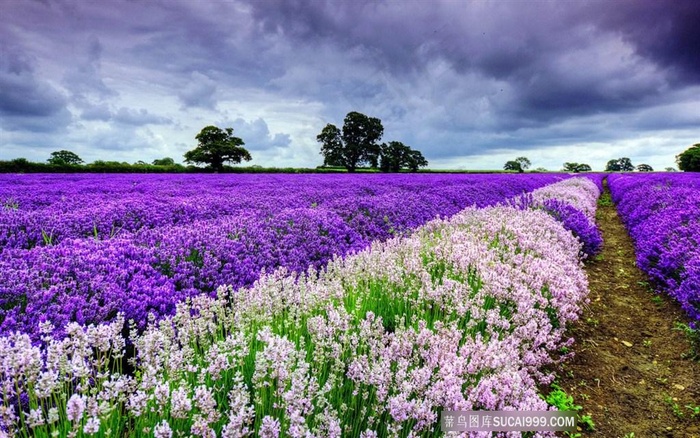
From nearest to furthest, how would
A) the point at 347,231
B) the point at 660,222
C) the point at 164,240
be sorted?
1. the point at 164,240
2. the point at 347,231
3. the point at 660,222

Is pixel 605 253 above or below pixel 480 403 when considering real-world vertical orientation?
below

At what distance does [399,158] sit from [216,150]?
28.2m

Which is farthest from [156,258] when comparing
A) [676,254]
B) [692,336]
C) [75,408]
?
[676,254]

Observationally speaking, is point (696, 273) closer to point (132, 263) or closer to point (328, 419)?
point (328, 419)

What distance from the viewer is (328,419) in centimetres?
173

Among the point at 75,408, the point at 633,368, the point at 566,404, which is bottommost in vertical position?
the point at 633,368

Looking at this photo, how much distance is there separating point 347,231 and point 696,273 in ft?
16.4

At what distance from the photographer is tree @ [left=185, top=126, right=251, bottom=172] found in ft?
152

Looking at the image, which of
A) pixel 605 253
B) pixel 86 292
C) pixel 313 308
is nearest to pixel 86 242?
pixel 86 292

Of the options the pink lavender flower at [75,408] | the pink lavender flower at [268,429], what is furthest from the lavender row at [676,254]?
the pink lavender flower at [75,408]

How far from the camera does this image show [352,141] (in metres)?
54.4

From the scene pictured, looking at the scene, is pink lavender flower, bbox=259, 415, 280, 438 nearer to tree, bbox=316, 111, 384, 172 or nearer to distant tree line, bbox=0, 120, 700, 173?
distant tree line, bbox=0, 120, 700, 173

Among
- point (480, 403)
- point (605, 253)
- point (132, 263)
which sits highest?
point (132, 263)

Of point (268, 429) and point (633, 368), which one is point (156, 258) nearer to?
point (268, 429)
